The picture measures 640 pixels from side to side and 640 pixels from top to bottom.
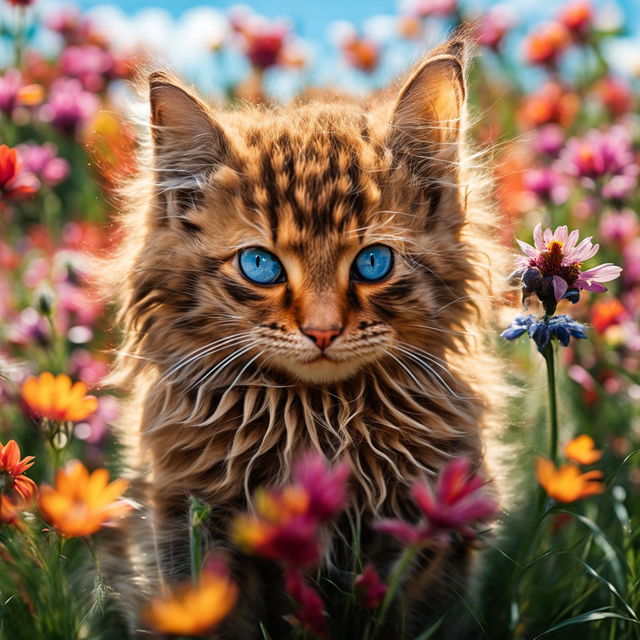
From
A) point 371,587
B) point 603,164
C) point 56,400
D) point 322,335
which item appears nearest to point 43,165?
point 56,400

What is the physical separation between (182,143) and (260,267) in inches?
16.3

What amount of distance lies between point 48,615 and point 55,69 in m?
4.61

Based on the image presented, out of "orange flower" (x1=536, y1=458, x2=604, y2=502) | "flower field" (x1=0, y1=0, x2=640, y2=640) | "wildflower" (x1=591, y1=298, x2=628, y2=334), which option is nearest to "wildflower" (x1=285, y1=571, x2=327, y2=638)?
"flower field" (x1=0, y1=0, x2=640, y2=640)

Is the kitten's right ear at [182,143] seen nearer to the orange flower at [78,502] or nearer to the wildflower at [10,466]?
the wildflower at [10,466]

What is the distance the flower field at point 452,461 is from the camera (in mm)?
1244

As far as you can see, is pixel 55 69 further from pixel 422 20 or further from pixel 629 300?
pixel 629 300

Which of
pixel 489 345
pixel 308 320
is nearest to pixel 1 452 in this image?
pixel 308 320

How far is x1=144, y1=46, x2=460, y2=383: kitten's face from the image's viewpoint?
1.67 m

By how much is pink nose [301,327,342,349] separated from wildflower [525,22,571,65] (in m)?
3.32

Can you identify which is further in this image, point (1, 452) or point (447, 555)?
point (447, 555)

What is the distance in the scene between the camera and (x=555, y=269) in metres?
1.56

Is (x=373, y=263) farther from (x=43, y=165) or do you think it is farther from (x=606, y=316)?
(x=43, y=165)

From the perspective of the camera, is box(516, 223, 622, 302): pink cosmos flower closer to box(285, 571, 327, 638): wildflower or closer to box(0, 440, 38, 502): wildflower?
box(285, 571, 327, 638): wildflower

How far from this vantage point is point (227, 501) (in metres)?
1.79
